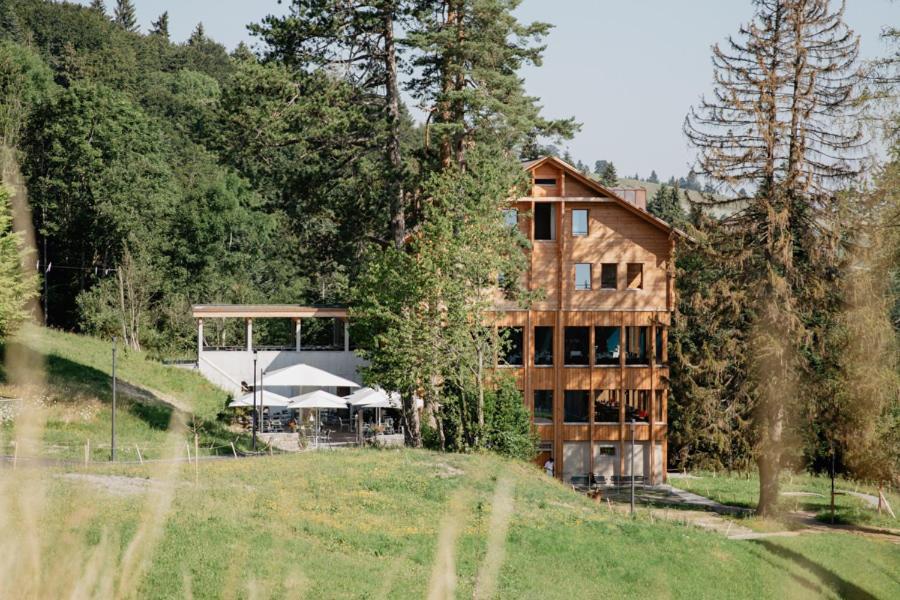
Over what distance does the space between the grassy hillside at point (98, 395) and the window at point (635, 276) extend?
18.8 m

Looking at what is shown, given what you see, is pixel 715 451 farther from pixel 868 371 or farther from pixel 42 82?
pixel 42 82

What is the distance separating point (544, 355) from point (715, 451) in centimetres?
1577

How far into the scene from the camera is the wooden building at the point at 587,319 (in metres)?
44.8

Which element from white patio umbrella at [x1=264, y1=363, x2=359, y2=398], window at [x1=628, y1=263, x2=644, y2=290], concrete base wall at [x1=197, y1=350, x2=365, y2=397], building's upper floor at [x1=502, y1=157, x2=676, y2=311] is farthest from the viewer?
concrete base wall at [x1=197, y1=350, x2=365, y2=397]

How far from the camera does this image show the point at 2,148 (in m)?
64.0

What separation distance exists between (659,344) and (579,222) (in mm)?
7000

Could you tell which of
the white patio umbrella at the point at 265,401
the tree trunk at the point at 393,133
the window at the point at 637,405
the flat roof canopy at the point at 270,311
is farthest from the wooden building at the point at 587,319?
the flat roof canopy at the point at 270,311

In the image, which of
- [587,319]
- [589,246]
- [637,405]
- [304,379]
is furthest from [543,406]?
[304,379]

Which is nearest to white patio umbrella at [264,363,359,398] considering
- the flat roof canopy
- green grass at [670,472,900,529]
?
the flat roof canopy

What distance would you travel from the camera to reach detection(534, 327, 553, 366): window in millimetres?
45031

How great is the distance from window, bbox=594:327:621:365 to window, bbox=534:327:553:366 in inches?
80.4

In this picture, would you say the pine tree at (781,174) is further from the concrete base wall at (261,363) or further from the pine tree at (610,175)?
the pine tree at (610,175)

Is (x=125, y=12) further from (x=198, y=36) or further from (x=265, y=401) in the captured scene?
(x=265, y=401)

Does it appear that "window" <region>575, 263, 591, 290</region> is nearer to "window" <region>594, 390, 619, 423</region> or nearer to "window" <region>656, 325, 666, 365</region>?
"window" <region>656, 325, 666, 365</region>
